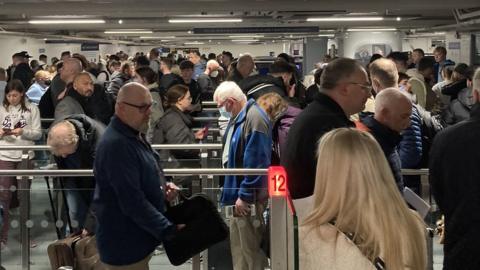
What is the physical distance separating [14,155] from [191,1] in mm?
5968

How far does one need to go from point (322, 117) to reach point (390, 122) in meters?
0.77

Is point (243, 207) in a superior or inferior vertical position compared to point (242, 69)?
inferior

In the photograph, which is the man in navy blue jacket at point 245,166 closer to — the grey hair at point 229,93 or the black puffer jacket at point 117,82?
the grey hair at point 229,93

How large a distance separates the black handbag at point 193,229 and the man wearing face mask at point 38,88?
7.77 meters

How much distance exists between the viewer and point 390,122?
4355 mm

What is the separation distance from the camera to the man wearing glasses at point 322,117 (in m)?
3.71

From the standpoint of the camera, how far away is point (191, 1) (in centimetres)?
1279

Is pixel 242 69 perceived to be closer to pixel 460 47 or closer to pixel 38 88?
pixel 38 88

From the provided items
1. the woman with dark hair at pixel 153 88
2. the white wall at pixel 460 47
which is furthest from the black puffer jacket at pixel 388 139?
the white wall at pixel 460 47

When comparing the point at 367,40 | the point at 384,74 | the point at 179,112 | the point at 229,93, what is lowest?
the point at 179,112

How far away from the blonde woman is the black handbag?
60.6 inches

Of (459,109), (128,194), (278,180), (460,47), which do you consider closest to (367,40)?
(460,47)

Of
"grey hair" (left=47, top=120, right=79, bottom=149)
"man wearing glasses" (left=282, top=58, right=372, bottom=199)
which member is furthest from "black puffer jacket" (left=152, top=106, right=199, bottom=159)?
"man wearing glasses" (left=282, top=58, right=372, bottom=199)

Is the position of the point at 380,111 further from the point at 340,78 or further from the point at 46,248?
the point at 46,248
